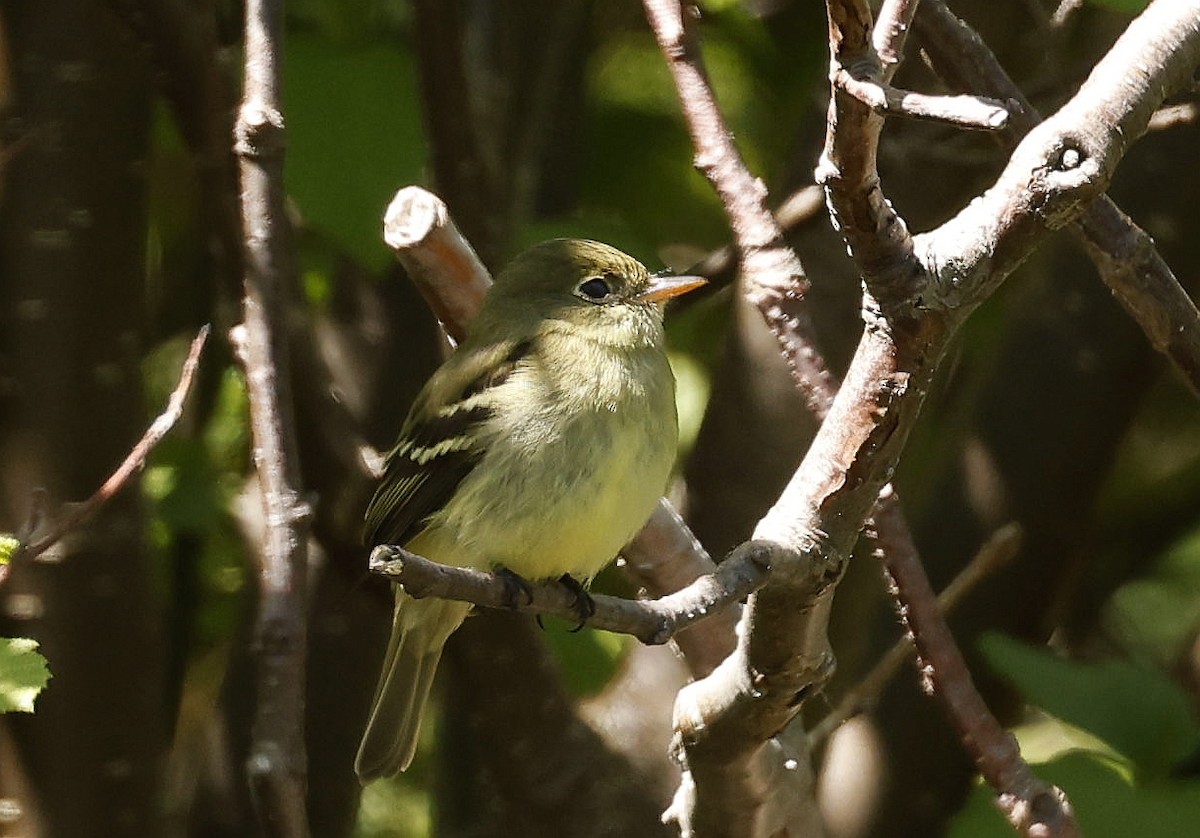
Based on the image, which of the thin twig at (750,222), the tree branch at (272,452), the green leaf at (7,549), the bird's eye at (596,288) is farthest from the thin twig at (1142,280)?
the green leaf at (7,549)

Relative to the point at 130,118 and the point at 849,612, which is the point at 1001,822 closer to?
the point at 849,612

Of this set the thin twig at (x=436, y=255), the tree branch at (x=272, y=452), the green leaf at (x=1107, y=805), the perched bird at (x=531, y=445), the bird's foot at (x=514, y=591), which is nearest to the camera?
the tree branch at (x=272, y=452)

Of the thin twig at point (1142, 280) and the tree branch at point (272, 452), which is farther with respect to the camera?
the thin twig at point (1142, 280)

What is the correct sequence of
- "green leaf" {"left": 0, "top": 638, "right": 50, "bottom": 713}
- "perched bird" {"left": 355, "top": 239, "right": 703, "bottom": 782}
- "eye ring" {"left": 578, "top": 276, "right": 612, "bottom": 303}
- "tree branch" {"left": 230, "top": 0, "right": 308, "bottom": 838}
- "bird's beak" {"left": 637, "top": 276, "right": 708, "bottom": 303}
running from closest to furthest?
Result: "tree branch" {"left": 230, "top": 0, "right": 308, "bottom": 838} < "green leaf" {"left": 0, "top": 638, "right": 50, "bottom": 713} < "perched bird" {"left": 355, "top": 239, "right": 703, "bottom": 782} < "bird's beak" {"left": 637, "top": 276, "right": 708, "bottom": 303} < "eye ring" {"left": 578, "top": 276, "right": 612, "bottom": 303}

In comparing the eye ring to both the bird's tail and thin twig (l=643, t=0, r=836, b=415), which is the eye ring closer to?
the bird's tail

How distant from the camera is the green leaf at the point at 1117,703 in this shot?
341 centimetres

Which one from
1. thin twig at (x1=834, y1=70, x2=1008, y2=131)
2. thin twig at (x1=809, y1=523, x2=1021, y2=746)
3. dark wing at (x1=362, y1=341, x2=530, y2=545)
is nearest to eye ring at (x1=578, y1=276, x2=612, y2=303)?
dark wing at (x1=362, y1=341, x2=530, y2=545)

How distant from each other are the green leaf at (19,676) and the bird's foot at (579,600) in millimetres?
781

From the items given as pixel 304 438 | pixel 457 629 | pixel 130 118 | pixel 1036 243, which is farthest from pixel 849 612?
pixel 1036 243

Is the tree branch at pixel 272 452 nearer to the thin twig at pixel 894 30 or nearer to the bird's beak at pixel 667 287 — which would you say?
the thin twig at pixel 894 30

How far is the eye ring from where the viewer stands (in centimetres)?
388

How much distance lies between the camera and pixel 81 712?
3.71 m

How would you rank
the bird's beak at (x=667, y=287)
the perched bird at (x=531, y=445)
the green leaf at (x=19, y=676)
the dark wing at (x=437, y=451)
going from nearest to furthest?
the green leaf at (x=19, y=676)
the perched bird at (x=531, y=445)
the dark wing at (x=437, y=451)
the bird's beak at (x=667, y=287)

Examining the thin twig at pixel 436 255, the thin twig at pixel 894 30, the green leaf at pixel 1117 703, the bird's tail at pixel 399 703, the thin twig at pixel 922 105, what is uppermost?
the thin twig at pixel 894 30
